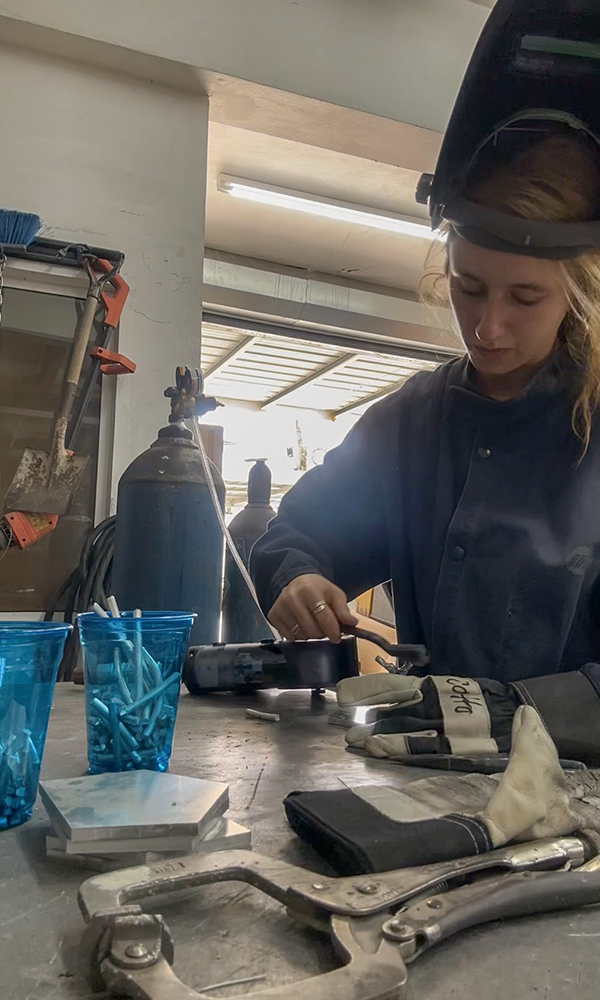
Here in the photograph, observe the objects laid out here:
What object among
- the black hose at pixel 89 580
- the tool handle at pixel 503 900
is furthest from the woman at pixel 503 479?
the tool handle at pixel 503 900

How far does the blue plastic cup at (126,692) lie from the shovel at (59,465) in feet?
3.51

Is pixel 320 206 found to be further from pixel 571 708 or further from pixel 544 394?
pixel 571 708

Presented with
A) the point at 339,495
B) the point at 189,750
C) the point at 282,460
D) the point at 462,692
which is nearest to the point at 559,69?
the point at 339,495

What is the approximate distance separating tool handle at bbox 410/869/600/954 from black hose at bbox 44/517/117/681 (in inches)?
48.9

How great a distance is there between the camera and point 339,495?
1275 millimetres

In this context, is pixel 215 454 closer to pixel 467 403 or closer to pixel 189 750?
pixel 467 403

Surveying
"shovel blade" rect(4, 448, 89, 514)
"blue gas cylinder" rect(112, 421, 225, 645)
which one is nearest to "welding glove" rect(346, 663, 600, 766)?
"blue gas cylinder" rect(112, 421, 225, 645)

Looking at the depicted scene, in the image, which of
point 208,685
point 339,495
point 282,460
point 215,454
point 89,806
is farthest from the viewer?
point 282,460

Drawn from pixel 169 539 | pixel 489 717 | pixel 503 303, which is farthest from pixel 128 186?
pixel 489 717

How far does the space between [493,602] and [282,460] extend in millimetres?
5987

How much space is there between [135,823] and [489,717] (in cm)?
44

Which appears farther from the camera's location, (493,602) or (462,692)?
(493,602)

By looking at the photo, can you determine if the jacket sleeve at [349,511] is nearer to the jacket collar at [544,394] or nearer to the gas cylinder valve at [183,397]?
the jacket collar at [544,394]

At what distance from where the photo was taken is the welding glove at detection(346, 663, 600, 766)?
2.38ft
